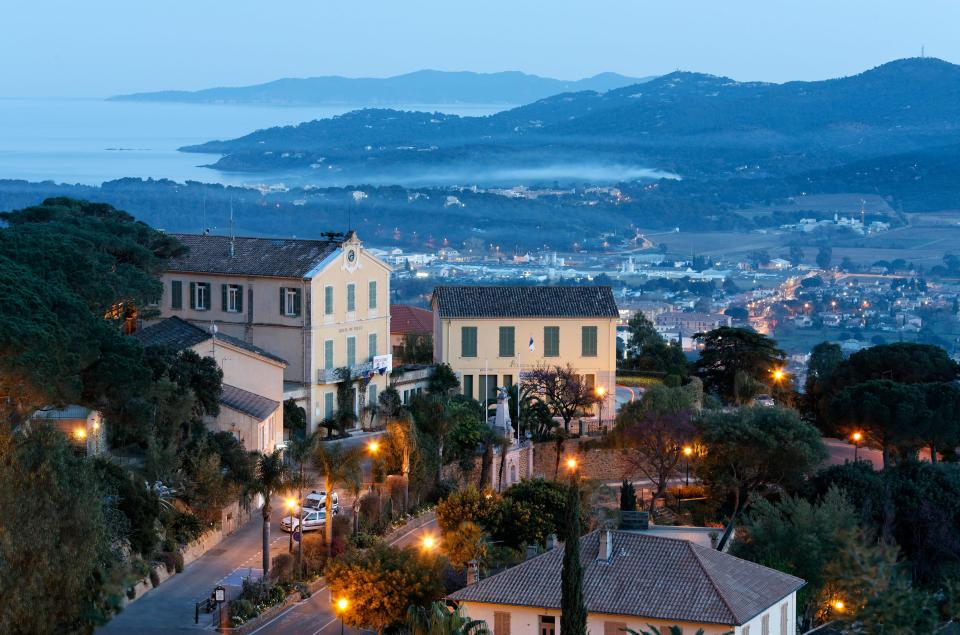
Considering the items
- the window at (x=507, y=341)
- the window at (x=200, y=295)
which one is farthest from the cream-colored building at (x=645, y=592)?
the window at (x=507, y=341)

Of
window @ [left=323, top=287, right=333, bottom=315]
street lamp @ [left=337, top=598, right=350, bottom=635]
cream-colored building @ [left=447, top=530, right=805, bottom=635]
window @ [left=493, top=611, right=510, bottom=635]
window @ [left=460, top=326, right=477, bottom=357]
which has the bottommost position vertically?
window @ [left=493, top=611, right=510, bottom=635]

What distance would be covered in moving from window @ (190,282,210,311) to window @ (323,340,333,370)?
2.97m

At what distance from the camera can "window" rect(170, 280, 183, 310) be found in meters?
42.3

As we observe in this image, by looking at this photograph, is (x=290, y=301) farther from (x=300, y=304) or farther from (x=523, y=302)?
(x=523, y=302)

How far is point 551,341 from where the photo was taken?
44594 mm

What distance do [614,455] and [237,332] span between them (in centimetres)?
885

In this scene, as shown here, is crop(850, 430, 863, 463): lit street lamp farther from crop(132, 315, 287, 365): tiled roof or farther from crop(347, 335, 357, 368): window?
crop(132, 315, 287, 365): tiled roof

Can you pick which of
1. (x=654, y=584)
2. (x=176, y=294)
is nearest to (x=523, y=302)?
(x=176, y=294)

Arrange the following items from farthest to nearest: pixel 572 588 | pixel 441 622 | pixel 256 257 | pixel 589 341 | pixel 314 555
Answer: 1. pixel 589 341
2. pixel 256 257
3. pixel 314 555
4. pixel 441 622
5. pixel 572 588

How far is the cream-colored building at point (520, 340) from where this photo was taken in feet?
Result: 146

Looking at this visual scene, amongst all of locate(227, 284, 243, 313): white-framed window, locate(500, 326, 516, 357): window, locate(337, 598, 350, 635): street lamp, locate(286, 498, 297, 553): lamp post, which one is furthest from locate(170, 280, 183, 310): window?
locate(337, 598, 350, 635): street lamp

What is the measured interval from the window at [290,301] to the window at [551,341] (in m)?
6.68

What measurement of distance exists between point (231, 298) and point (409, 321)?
12466 mm

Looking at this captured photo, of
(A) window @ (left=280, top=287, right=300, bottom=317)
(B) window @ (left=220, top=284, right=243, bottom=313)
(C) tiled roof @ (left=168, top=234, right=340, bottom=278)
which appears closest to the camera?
(A) window @ (left=280, top=287, right=300, bottom=317)
